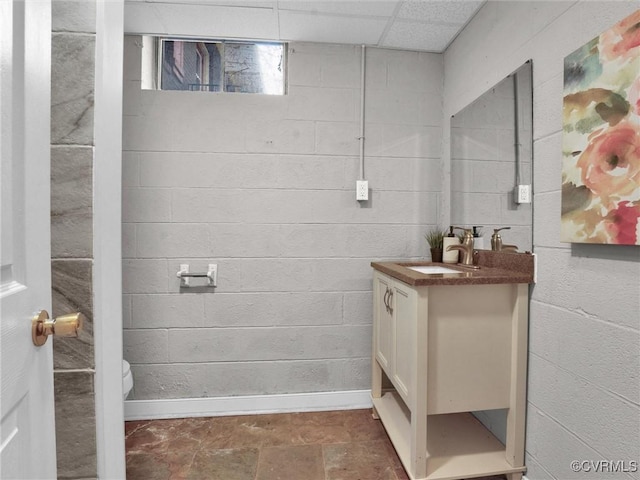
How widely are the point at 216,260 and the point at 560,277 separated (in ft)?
5.90

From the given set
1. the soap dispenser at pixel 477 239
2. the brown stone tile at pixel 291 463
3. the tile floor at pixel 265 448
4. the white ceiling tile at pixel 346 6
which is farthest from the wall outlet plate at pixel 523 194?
the brown stone tile at pixel 291 463

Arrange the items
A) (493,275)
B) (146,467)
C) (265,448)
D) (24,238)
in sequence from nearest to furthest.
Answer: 1. (24,238)
2. (493,275)
3. (146,467)
4. (265,448)

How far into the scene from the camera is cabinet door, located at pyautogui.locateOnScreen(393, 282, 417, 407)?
54.3 inches

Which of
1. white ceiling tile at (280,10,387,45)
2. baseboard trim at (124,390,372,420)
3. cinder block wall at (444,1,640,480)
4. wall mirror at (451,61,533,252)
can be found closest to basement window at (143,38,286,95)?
white ceiling tile at (280,10,387,45)

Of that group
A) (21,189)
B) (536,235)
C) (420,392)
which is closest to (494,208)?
(536,235)

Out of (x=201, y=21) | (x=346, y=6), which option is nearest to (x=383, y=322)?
(x=346, y=6)

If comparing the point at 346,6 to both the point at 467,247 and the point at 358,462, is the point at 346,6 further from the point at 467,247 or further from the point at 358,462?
the point at 358,462

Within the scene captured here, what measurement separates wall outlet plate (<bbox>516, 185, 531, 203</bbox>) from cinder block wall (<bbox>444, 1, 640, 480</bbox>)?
0.04 metres

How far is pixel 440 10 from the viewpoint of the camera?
5.69 ft

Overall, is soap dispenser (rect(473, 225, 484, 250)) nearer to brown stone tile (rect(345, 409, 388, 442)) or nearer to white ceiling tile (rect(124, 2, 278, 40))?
brown stone tile (rect(345, 409, 388, 442))

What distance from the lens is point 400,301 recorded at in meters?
1.52

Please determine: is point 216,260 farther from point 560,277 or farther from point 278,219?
point 560,277

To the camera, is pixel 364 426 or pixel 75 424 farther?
pixel 364 426

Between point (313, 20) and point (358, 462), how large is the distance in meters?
2.43
